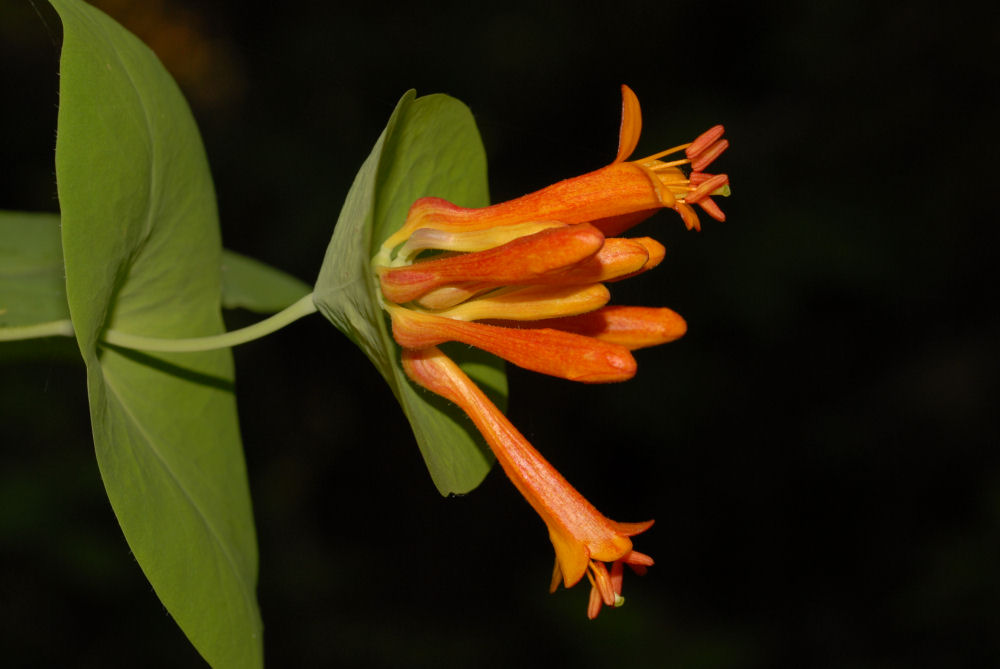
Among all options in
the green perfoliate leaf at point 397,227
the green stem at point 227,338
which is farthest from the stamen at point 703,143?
the green stem at point 227,338

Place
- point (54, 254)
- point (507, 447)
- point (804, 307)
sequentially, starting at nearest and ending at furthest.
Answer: point (507, 447) → point (54, 254) → point (804, 307)

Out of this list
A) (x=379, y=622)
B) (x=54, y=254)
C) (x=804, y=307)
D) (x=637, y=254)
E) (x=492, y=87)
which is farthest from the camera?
(x=492, y=87)

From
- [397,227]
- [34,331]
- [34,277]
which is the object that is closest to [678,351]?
[397,227]

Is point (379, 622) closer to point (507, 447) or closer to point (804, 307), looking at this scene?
point (804, 307)

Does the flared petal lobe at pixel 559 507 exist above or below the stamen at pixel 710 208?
below

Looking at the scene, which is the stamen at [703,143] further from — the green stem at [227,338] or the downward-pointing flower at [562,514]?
the green stem at [227,338]

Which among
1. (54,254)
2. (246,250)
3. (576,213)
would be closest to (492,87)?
(246,250)
